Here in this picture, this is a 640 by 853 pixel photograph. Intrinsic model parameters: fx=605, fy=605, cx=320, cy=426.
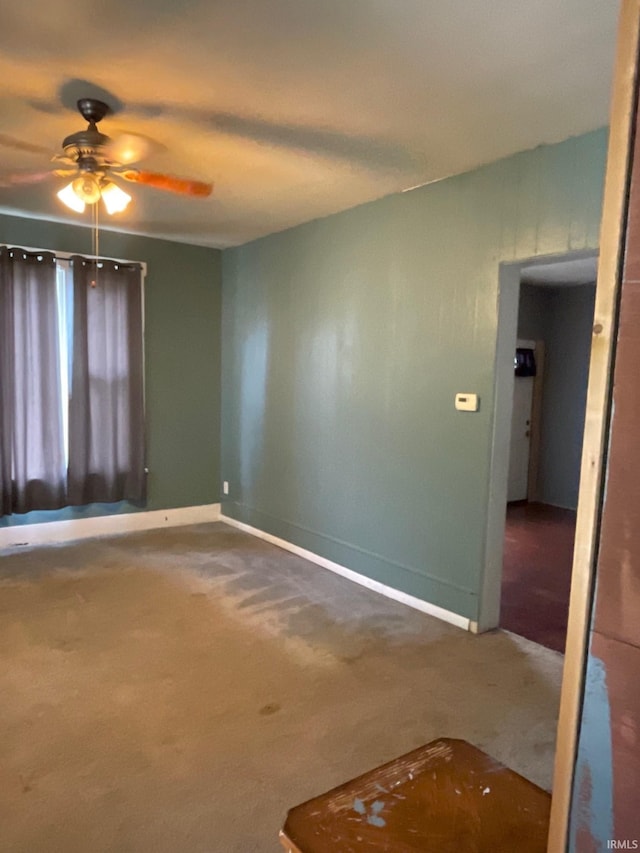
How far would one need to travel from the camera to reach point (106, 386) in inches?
193

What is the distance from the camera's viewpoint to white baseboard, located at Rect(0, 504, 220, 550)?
4.65m

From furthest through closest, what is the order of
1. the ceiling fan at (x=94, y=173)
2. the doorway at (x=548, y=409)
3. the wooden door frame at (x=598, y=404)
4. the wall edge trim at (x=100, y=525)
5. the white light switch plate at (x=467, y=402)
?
the doorway at (x=548, y=409)
the wall edge trim at (x=100, y=525)
the white light switch plate at (x=467, y=402)
the ceiling fan at (x=94, y=173)
the wooden door frame at (x=598, y=404)

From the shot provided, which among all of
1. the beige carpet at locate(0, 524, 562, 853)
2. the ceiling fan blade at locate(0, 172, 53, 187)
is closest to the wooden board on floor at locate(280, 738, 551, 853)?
the beige carpet at locate(0, 524, 562, 853)

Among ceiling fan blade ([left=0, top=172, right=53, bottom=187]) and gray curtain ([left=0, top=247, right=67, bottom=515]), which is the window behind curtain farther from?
ceiling fan blade ([left=0, top=172, right=53, bottom=187])

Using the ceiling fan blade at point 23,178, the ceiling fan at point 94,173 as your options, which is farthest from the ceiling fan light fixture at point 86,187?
the ceiling fan blade at point 23,178

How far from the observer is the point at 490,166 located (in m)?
3.16

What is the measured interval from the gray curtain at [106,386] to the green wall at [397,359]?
37.2 inches

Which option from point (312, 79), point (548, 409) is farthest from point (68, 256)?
point (548, 409)

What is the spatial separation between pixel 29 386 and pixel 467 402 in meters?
3.23

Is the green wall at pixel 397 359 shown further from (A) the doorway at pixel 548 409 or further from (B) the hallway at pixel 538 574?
(A) the doorway at pixel 548 409

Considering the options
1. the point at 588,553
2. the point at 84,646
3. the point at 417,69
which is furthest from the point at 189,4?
the point at 84,646

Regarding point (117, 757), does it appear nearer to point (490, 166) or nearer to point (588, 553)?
point (588, 553)

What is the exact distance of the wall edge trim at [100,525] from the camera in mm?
4648

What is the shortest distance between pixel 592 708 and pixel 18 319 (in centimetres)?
459
